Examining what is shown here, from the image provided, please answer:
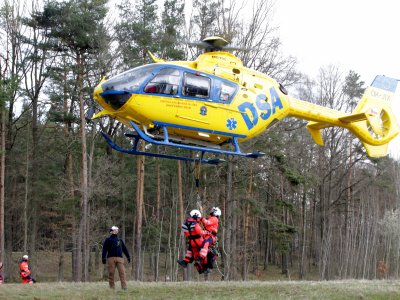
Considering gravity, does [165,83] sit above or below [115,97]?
above

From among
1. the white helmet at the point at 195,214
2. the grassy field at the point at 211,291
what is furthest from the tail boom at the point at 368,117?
the white helmet at the point at 195,214

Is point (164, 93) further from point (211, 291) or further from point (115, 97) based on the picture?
point (211, 291)

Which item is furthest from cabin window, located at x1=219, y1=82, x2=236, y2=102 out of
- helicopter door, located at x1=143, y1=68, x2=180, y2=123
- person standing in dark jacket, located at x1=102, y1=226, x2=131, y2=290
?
person standing in dark jacket, located at x1=102, y1=226, x2=131, y2=290

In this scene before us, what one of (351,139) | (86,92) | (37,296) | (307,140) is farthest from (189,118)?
(351,139)

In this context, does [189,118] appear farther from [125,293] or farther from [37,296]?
[37,296]

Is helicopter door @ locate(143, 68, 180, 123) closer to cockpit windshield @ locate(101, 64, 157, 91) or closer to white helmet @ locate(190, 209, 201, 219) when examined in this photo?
cockpit windshield @ locate(101, 64, 157, 91)

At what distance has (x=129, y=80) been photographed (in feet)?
39.4

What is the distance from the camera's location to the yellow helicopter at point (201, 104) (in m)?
12.1

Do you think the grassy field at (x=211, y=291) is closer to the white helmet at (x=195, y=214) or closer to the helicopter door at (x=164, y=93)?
the white helmet at (x=195, y=214)

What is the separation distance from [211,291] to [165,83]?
18.0 ft

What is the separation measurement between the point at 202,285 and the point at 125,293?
2.64 m

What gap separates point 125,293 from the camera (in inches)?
515

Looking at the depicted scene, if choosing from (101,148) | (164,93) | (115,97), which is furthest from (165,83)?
(101,148)

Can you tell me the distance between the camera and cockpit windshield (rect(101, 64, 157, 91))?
11961 mm
